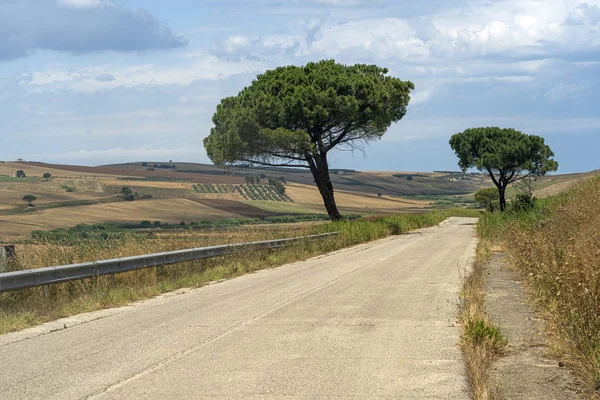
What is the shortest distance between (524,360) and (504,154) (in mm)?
67899

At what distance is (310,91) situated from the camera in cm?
3956

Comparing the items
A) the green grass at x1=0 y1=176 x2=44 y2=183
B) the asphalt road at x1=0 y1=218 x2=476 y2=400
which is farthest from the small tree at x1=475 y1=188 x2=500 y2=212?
the asphalt road at x1=0 y1=218 x2=476 y2=400

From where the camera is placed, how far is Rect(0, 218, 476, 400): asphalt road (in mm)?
7051

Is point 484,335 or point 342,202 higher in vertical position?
point 484,335

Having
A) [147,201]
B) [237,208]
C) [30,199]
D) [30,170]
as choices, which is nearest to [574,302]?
[30,199]

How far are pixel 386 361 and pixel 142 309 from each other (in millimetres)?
6305

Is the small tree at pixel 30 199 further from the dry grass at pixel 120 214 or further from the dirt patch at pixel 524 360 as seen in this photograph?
the dirt patch at pixel 524 360

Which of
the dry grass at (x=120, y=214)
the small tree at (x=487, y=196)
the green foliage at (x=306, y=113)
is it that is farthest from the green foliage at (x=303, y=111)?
the small tree at (x=487, y=196)

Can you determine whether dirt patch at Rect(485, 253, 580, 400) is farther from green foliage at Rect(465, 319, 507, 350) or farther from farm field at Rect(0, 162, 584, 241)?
farm field at Rect(0, 162, 584, 241)

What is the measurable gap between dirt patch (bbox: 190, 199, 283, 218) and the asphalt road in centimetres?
4290

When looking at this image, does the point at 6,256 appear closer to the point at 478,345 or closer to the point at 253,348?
the point at 253,348

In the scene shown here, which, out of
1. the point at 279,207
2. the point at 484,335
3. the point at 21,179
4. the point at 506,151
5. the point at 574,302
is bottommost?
the point at 279,207

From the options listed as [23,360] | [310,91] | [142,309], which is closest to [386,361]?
[23,360]

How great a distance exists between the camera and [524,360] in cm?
810
